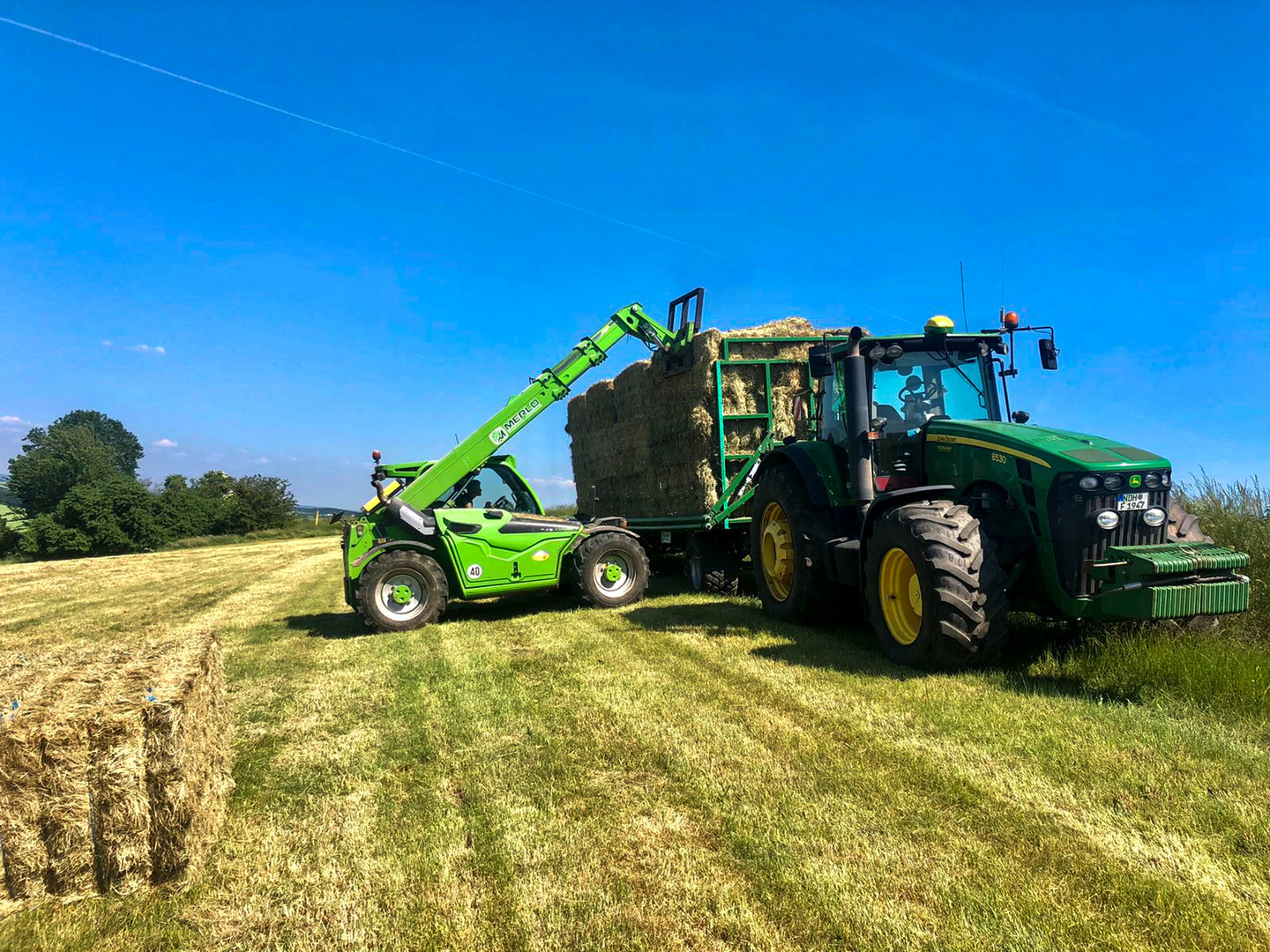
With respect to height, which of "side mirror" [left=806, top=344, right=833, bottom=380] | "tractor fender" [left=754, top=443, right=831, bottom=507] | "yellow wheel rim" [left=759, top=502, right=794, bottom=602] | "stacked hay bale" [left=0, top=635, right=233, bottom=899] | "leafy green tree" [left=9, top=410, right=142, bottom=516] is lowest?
"stacked hay bale" [left=0, top=635, right=233, bottom=899]

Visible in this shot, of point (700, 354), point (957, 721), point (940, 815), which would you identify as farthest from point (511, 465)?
point (940, 815)

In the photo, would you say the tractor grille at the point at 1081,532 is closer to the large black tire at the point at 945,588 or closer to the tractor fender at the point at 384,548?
the large black tire at the point at 945,588

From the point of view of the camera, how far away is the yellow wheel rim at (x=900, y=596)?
5109mm

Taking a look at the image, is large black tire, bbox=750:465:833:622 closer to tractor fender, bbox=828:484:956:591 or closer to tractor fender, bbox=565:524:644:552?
tractor fender, bbox=828:484:956:591

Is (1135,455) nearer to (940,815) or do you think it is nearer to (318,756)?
(940,815)

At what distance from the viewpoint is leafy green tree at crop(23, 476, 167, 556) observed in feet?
89.1

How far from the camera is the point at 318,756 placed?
416cm

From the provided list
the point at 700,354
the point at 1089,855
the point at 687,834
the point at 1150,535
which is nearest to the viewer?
the point at 1089,855

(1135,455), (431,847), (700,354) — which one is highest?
(700,354)

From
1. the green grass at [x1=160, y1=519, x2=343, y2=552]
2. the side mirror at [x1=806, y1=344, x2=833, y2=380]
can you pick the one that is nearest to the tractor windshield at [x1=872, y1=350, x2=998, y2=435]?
the side mirror at [x1=806, y1=344, x2=833, y2=380]

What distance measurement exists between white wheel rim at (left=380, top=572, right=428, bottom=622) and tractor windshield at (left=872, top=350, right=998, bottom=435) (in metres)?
4.91

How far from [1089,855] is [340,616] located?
8.52 meters

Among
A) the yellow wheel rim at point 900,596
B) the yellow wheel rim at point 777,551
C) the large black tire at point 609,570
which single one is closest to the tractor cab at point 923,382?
the yellow wheel rim at point 900,596

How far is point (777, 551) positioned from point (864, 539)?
1.60m
